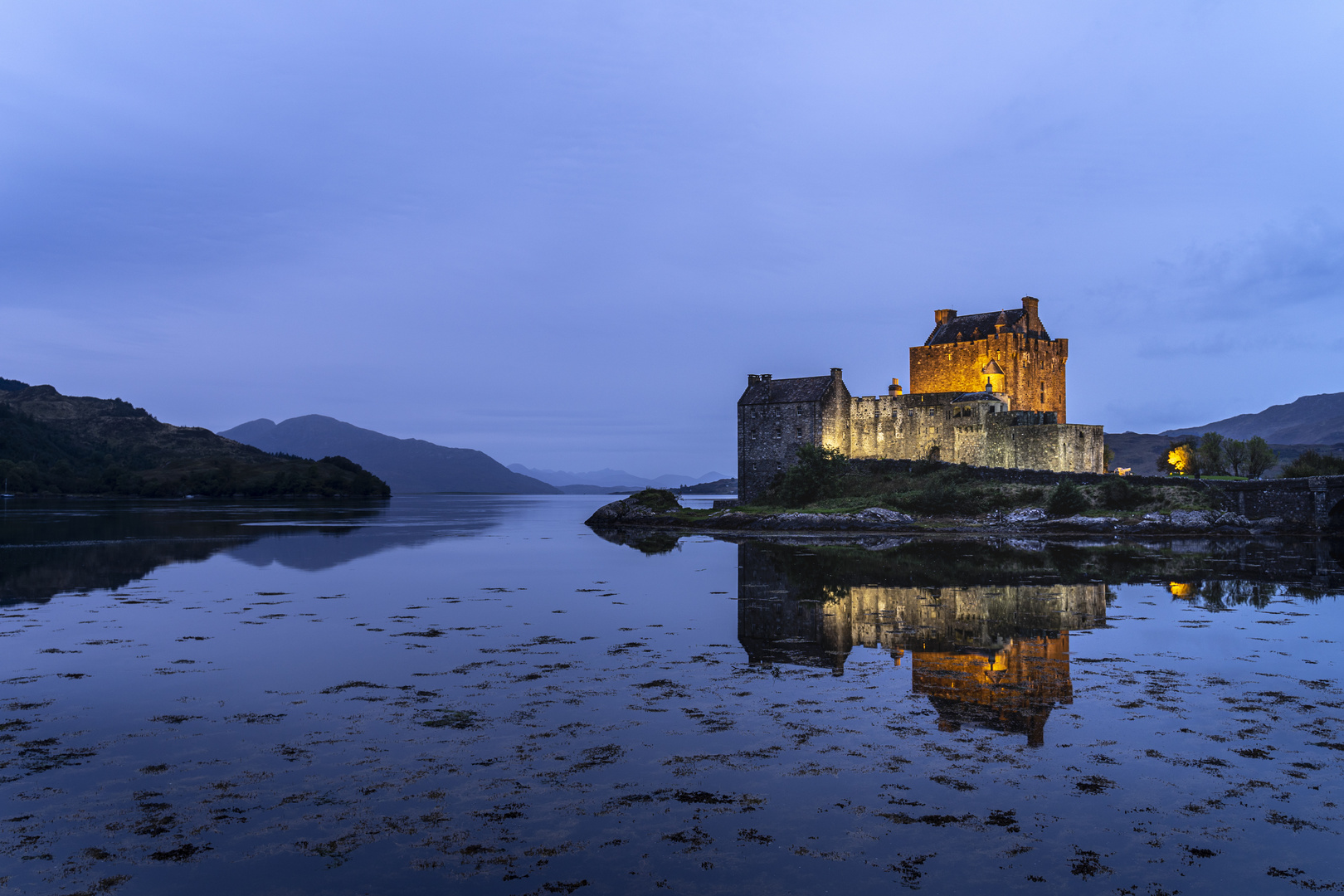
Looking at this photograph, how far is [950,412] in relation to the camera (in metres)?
65.8

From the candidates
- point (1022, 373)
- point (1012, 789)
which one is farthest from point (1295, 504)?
point (1012, 789)

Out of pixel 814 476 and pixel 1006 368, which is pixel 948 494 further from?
pixel 1006 368

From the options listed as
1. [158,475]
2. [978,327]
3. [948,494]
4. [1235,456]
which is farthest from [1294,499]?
Answer: [158,475]

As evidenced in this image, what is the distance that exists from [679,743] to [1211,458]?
86.5 meters

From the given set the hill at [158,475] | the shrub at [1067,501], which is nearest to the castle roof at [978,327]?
the shrub at [1067,501]

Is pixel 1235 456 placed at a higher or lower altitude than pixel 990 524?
higher

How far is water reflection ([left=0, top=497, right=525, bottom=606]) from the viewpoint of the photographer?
29250 mm

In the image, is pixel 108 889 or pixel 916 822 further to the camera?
pixel 916 822

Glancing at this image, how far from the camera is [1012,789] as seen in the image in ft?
28.3

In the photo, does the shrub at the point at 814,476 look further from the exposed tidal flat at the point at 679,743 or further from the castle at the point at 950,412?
the exposed tidal flat at the point at 679,743

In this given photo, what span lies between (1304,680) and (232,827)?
15561mm

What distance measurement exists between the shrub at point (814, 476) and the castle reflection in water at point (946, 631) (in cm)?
3257

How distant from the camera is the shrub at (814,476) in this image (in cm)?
6184

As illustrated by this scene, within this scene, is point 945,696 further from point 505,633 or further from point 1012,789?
point 505,633
